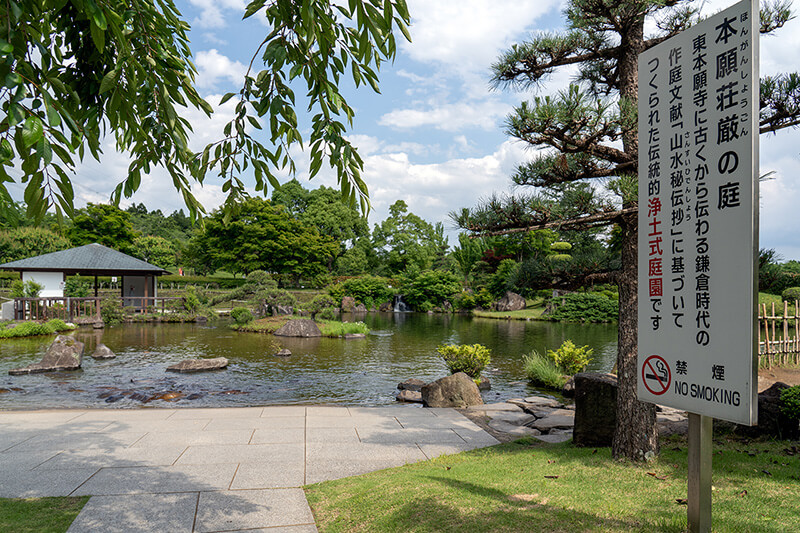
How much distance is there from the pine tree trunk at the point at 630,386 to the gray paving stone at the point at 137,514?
3.55 metres

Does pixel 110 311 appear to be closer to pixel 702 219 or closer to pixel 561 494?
pixel 561 494

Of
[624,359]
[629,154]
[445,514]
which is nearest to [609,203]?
[629,154]

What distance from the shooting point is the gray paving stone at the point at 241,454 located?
4.73 meters

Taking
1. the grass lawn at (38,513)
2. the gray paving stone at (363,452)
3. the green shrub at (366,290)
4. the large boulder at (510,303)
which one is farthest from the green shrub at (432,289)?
the grass lawn at (38,513)

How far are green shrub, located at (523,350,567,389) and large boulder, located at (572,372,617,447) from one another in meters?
5.19

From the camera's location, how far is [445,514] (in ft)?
10.1

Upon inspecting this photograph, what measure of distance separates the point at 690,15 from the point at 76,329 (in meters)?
21.9

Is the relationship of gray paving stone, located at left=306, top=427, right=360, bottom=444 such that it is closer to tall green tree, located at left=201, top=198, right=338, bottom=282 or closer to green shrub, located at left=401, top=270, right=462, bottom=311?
green shrub, located at left=401, top=270, right=462, bottom=311

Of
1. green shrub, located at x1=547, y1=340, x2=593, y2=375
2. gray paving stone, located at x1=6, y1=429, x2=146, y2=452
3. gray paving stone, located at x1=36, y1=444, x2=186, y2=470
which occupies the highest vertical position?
gray paving stone, located at x1=36, y1=444, x2=186, y2=470

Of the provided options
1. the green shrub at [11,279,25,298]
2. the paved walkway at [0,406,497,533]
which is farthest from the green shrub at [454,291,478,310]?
the paved walkway at [0,406,497,533]

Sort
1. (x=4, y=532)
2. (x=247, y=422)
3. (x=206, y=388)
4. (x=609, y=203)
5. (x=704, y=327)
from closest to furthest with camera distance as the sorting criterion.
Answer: (x=704, y=327), (x=4, y=532), (x=609, y=203), (x=247, y=422), (x=206, y=388)

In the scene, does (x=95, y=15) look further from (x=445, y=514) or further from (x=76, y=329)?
(x=76, y=329)

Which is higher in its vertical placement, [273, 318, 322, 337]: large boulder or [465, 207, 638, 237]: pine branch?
[465, 207, 638, 237]: pine branch

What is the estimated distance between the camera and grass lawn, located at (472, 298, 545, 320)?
93.9ft
